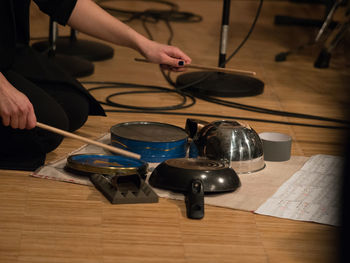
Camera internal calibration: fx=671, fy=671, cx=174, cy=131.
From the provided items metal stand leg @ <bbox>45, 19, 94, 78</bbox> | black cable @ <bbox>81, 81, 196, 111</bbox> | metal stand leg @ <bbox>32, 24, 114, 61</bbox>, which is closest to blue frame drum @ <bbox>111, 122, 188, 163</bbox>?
black cable @ <bbox>81, 81, 196, 111</bbox>

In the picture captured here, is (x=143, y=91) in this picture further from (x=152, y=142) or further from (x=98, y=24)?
(x=152, y=142)

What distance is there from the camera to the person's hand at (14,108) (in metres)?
1.39

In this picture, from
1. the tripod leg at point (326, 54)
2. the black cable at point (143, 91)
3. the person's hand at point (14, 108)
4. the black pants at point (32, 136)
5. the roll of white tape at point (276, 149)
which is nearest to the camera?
the person's hand at point (14, 108)

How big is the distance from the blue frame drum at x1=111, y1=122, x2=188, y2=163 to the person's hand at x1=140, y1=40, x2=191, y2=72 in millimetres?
179

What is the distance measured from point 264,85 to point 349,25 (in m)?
0.72

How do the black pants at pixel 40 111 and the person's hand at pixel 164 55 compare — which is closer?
the black pants at pixel 40 111

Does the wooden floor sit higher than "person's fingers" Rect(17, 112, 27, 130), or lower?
lower

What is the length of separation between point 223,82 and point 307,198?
103 cm

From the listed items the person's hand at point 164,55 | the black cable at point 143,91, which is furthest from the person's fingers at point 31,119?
the black cable at point 143,91

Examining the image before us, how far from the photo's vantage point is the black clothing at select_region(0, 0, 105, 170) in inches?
64.1

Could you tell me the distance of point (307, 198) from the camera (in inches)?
60.4

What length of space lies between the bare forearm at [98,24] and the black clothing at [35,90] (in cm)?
3

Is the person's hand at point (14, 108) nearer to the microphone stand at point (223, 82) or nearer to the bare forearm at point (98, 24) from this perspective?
the bare forearm at point (98, 24)

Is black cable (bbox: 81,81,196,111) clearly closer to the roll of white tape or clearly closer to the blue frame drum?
the blue frame drum
